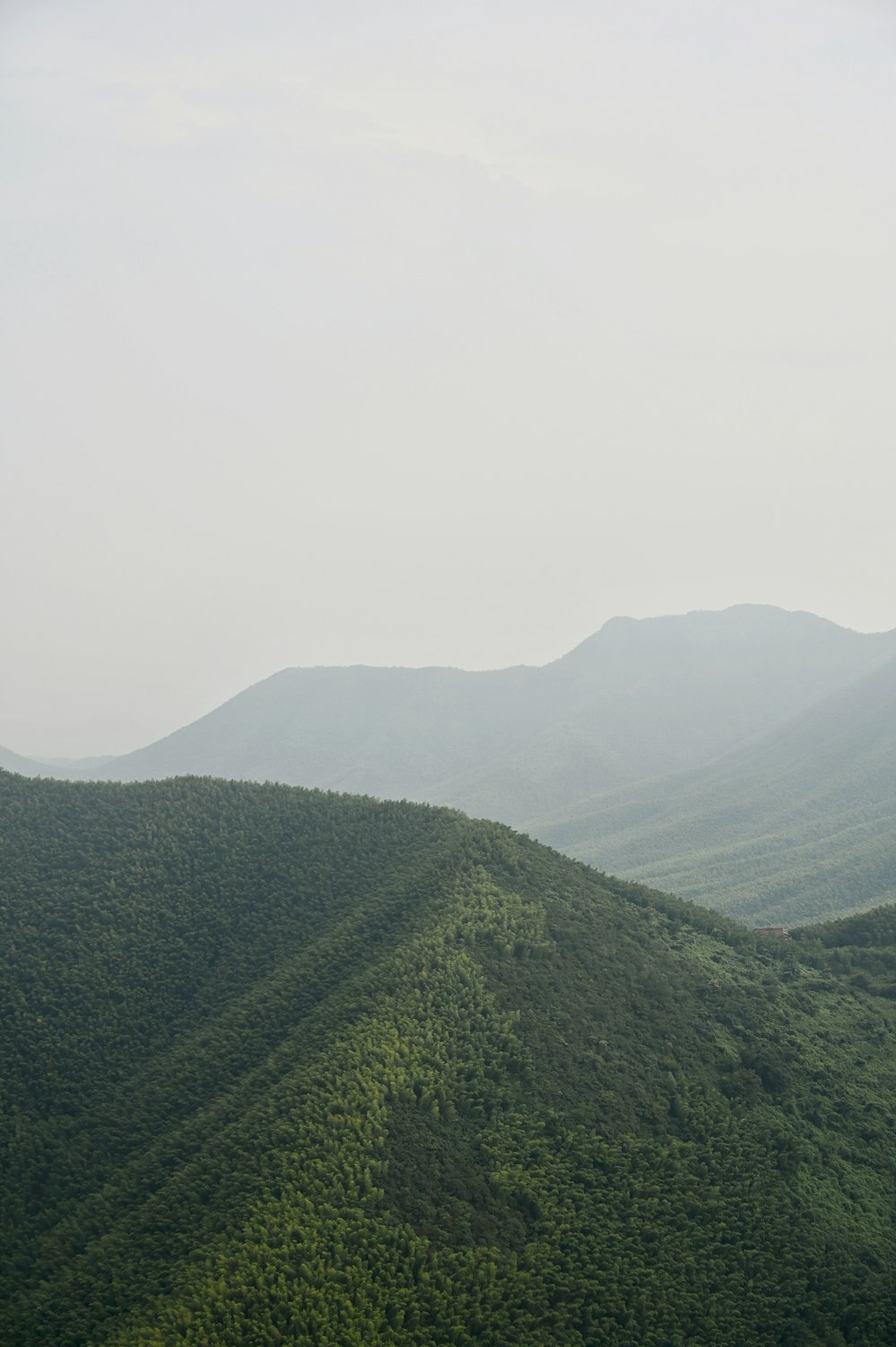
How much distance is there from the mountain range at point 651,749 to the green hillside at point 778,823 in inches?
8.0

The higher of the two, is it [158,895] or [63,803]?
[63,803]

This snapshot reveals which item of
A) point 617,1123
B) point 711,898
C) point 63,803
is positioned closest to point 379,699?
point 711,898

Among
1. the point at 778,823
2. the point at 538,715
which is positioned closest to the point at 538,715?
the point at 538,715

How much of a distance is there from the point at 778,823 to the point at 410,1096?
62.9m

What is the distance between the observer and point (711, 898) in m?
56.5

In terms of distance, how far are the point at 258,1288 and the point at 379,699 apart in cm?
14310

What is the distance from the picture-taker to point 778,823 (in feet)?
243

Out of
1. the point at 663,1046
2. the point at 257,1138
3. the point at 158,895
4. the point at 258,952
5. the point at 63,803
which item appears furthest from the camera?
the point at 63,803

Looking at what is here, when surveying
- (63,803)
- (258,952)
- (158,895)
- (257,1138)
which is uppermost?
(63,803)

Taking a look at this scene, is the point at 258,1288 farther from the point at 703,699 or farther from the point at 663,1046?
the point at 703,699

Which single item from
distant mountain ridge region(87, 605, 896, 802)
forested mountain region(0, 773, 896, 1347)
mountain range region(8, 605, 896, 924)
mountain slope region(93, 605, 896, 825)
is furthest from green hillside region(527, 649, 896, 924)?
forested mountain region(0, 773, 896, 1347)

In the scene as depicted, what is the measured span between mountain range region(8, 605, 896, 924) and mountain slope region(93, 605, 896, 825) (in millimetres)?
389

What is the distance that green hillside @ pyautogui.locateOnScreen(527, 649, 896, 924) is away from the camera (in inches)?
2211

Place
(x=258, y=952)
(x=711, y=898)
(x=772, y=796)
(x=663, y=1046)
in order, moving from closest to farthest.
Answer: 1. (x=663, y=1046)
2. (x=258, y=952)
3. (x=711, y=898)
4. (x=772, y=796)
